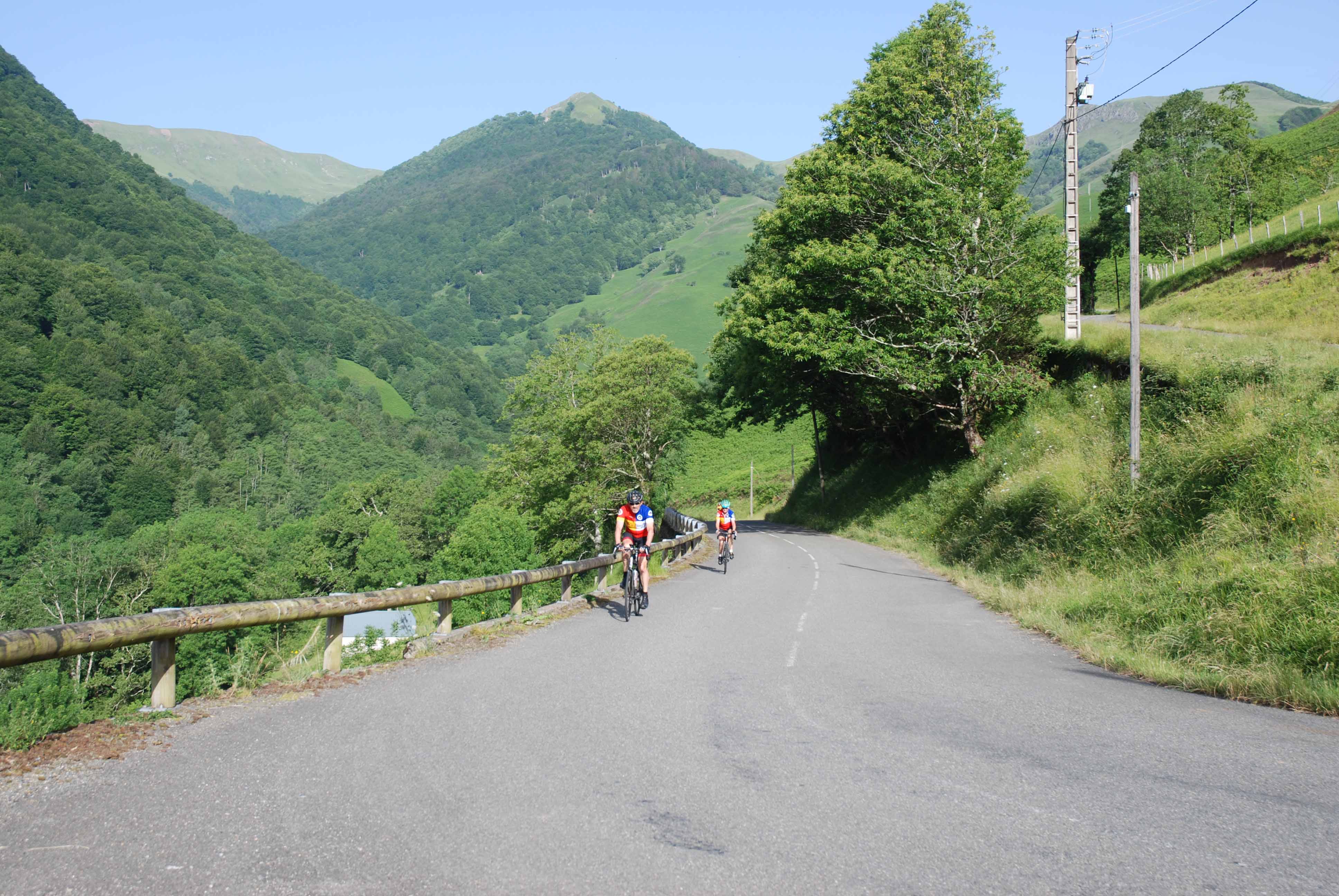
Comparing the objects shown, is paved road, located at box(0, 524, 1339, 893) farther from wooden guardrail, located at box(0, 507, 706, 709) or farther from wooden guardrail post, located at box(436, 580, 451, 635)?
wooden guardrail post, located at box(436, 580, 451, 635)

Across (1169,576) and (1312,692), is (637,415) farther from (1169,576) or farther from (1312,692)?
(1312,692)

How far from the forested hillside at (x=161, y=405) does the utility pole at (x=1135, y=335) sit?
18.8m

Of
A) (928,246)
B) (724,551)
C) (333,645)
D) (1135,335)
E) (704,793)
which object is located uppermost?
(928,246)

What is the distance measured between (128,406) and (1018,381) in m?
115

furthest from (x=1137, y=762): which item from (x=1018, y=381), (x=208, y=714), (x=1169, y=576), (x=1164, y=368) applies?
(x=1018, y=381)

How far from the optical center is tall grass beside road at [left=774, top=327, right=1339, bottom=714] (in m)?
8.79

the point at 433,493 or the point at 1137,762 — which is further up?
the point at 1137,762

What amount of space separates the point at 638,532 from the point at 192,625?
24.8 feet

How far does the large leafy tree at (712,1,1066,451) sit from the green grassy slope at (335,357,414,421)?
13567 cm

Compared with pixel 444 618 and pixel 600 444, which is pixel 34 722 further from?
pixel 600 444

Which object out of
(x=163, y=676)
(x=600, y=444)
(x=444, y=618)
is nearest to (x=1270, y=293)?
(x=444, y=618)

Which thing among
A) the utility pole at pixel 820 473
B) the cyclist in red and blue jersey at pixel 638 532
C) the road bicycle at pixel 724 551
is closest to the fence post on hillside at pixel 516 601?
the cyclist in red and blue jersey at pixel 638 532

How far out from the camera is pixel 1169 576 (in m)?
11.9

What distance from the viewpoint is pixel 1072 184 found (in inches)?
938
